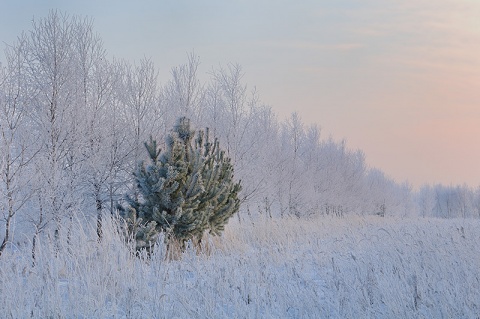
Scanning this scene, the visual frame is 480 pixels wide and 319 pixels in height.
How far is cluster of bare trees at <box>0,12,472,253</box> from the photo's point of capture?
12.0m

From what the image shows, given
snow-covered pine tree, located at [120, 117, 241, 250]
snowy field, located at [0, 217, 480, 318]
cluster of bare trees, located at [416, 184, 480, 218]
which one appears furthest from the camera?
cluster of bare trees, located at [416, 184, 480, 218]

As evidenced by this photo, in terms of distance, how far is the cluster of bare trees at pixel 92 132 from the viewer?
12.0 m

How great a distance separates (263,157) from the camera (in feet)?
85.4

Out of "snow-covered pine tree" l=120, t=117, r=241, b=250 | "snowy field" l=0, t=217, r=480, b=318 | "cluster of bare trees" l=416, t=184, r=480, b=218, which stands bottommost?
"cluster of bare trees" l=416, t=184, r=480, b=218

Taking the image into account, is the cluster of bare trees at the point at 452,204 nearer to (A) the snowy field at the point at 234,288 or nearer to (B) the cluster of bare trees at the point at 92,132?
(B) the cluster of bare trees at the point at 92,132

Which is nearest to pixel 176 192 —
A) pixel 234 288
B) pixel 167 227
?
pixel 167 227

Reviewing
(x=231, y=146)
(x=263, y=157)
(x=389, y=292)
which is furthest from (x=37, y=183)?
(x=263, y=157)

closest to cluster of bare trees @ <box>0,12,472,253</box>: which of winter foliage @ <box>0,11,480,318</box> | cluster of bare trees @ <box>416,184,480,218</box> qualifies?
winter foliage @ <box>0,11,480,318</box>

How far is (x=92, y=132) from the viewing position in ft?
55.1

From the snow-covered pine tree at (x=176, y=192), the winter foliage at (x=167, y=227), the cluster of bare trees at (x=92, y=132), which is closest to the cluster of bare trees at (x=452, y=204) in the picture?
the cluster of bare trees at (x=92, y=132)

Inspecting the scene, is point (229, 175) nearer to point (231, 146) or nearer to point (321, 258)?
point (321, 258)

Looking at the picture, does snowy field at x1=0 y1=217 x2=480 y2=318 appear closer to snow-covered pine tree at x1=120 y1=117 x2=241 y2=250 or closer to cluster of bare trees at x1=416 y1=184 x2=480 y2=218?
snow-covered pine tree at x1=120 y1=117 x2=241 y2=250

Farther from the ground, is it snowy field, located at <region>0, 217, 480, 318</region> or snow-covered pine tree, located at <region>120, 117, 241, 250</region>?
snow-covered pine tree, located at <region>120, 117, 241, 250</region>

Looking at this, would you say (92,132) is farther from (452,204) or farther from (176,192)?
(452,204)
